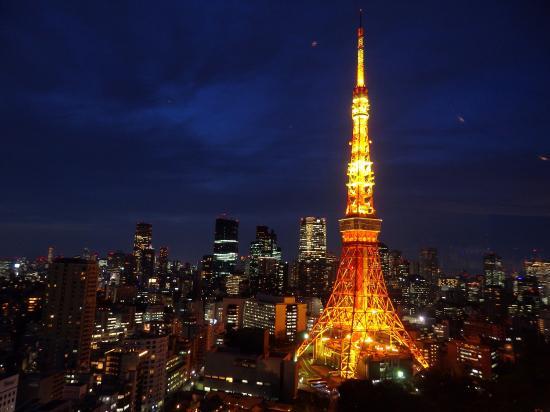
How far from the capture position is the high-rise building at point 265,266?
43953 mm

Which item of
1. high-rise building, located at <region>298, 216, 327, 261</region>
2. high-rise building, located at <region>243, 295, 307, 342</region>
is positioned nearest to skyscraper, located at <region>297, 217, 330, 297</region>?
high-rise building, located at <region>298, 216, 327, 261</region>

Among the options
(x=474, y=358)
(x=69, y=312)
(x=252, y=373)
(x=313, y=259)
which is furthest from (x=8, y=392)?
(x=313, y=259)

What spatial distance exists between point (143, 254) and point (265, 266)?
56.7 ft

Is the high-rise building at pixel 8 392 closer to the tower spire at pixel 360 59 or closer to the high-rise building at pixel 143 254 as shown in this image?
the tower spire at pixel 360 59

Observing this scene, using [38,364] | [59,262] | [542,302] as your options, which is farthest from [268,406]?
[542,302]

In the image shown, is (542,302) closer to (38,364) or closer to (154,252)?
(38,364)

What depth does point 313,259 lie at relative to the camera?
49.1 meters

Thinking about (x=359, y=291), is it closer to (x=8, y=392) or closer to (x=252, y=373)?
(x=252, y=373)

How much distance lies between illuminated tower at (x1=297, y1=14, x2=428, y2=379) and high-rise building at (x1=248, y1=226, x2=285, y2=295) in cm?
2580

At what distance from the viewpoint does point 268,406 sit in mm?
11602

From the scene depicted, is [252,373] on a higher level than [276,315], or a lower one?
lower

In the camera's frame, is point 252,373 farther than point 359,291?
No

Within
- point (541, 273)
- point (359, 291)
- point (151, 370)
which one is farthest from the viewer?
point (541, 273)

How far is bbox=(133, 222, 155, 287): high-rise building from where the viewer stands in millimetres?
52875
